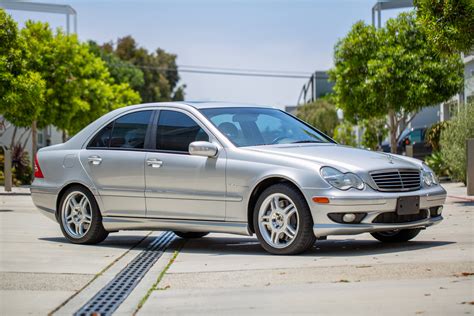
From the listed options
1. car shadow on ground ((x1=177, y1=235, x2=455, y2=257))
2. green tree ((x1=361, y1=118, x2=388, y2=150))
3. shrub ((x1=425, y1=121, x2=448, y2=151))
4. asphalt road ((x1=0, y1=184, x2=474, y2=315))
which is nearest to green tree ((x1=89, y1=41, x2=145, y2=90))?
green tree ((x1=361, y1=118, x2=388, y2=150))

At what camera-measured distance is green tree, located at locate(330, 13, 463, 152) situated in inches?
1320

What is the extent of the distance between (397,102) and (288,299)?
27830 mm

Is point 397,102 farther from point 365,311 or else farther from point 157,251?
point 365,311

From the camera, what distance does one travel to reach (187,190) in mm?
9734

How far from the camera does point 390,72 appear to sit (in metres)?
33.8

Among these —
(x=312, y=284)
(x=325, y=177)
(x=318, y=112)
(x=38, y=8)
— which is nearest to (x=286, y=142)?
(x=325, y=177)

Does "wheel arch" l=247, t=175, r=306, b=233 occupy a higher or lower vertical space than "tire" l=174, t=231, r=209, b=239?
higher

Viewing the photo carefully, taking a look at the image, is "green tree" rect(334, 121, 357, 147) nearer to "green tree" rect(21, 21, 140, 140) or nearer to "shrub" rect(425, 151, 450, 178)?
"green tree" rect(21, 21, 140, 140)

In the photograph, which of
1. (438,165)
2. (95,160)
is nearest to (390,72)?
(438,165)

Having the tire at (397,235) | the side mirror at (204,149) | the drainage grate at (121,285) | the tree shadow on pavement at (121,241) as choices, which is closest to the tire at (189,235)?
the tree shadow on pavement at (121,241)

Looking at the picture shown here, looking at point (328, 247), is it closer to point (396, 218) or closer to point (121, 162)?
point (396, 218)

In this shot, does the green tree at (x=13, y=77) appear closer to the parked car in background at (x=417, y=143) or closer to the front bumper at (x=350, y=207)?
the parked car in background at (x=417, y=143)

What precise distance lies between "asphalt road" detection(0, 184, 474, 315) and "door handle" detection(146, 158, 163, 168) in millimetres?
945

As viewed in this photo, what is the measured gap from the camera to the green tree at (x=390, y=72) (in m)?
33.5
